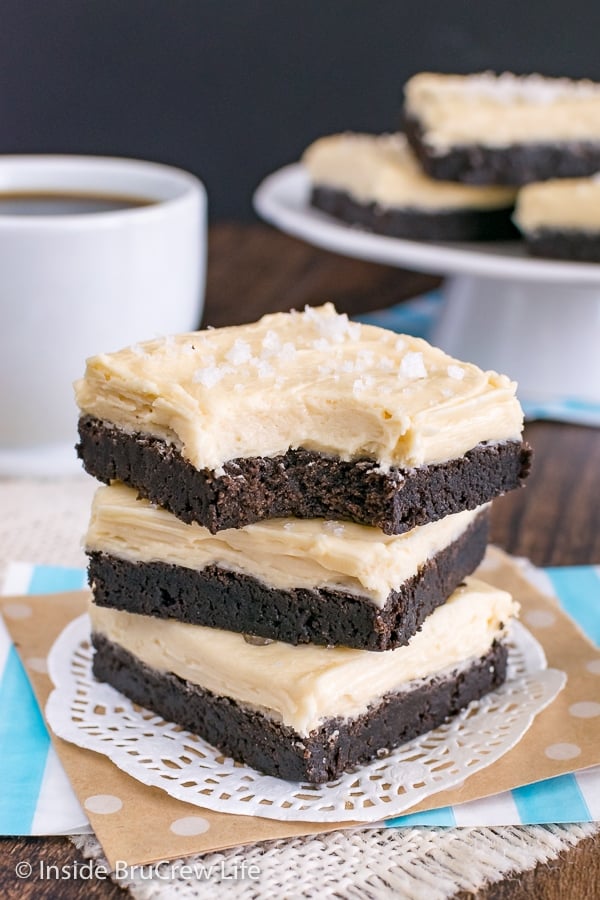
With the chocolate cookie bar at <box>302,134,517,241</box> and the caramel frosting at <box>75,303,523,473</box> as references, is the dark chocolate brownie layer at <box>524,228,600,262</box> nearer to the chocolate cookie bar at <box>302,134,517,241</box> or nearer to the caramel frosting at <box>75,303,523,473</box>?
the chocolate cookie bar at <box>302,134,517,241</box>

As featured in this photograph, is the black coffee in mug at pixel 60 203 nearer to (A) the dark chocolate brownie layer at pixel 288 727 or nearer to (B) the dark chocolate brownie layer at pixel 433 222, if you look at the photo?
(B) the dark chocolate brownie layer at pixel 433 222

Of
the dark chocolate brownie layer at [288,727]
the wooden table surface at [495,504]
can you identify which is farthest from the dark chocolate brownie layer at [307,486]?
the wooden table surface at [495,504]

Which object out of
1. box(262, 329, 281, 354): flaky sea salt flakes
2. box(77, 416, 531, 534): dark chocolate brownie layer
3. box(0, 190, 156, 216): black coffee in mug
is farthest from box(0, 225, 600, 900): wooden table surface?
box(262, 329, 281, 354): flaky sea salt flakes

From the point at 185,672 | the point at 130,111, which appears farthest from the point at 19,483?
the point at 130,111

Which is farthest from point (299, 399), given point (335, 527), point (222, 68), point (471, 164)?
point (222, 68)

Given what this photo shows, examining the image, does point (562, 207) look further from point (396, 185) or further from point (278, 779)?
point (278, 779)

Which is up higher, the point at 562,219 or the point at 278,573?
the point at 562,219

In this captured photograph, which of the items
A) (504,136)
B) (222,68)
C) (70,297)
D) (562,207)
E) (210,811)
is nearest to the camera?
(210,811)
